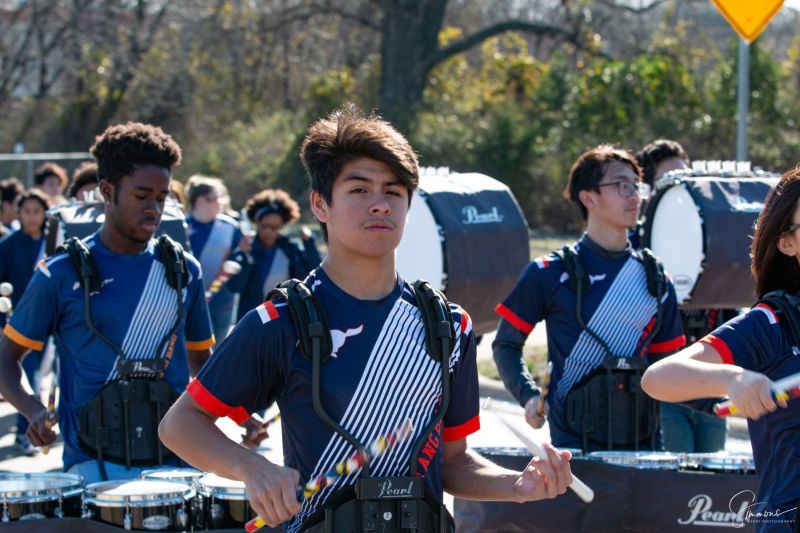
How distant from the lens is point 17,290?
411 inches

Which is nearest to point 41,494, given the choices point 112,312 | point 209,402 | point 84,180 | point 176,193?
point 112,312

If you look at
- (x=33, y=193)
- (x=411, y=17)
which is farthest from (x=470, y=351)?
(x=411, y=17)

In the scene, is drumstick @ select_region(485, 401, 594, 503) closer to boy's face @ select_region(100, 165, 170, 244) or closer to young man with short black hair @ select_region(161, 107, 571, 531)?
young man with short black hair @ select_region(161, 107, 571, 531)

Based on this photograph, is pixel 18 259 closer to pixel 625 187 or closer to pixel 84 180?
pixel 84 180

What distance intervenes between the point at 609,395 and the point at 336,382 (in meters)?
2.51

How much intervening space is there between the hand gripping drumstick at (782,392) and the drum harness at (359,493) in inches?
27.5

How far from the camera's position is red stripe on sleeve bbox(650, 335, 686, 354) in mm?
5883

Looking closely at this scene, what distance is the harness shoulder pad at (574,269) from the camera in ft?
18.9

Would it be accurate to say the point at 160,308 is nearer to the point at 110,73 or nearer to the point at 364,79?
the point at 364,79

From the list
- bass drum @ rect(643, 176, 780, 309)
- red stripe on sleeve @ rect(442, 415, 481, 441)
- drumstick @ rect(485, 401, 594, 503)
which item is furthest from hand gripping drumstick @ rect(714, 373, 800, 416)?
bass drum @ rect(643, 176, 780, 309)

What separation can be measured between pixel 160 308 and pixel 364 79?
26312 millimetres

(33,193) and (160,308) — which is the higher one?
(33,193)

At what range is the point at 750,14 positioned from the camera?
904 cm

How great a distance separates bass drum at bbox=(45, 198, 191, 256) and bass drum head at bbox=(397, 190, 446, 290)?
5.23ft
